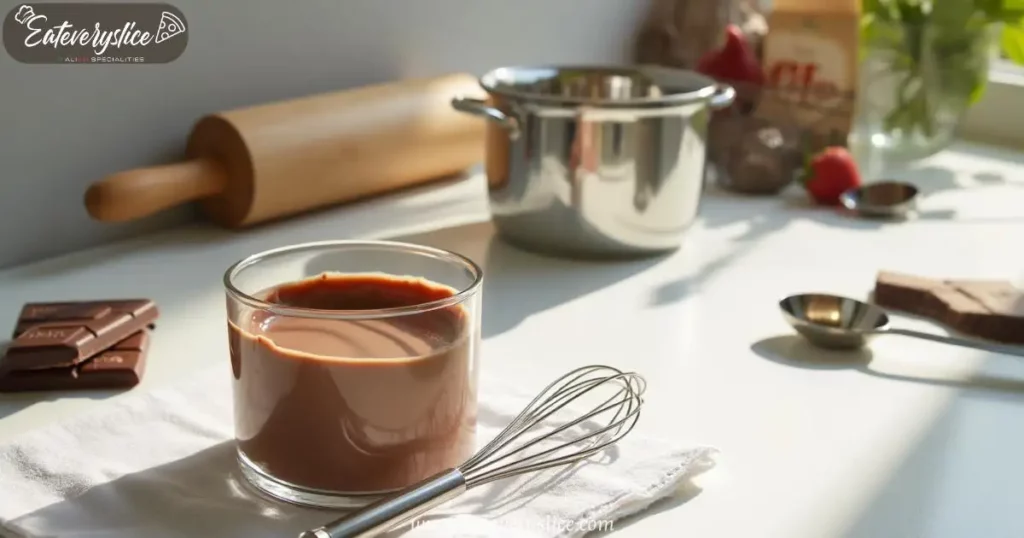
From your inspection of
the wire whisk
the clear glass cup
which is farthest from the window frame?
the clear glass cup

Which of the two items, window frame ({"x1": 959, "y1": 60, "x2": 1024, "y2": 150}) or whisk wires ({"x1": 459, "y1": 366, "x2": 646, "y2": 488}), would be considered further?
window frame ({"x1": 959, "y1": 60, "x2": 1024, "y2": 150})

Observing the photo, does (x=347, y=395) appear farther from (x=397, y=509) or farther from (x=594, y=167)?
(x=594, y=167)

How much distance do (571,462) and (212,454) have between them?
6.8 inches

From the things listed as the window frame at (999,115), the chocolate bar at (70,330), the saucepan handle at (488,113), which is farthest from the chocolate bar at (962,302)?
the window frame at (999,115)

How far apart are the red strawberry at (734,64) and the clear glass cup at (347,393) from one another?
0.74m

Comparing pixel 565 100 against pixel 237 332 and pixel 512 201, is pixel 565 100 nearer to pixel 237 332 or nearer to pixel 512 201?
pixel 512 201

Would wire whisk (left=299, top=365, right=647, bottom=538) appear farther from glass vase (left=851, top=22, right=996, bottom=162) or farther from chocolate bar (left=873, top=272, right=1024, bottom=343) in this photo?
glass vase (left=851, top=22, right=996, bottom=162)

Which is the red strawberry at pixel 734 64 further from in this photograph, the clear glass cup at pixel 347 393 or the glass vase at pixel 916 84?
the clear glass cup at pixel 347 393

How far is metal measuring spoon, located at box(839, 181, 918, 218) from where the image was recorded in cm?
101

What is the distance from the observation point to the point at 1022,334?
0.70m

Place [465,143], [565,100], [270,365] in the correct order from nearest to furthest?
1. [270,365]
2. [565,100]
3. [465,143]

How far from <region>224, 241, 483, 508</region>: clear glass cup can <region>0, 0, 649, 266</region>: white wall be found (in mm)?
382

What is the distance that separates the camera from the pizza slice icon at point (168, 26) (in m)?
0.83

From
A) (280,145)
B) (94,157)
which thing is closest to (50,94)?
(94,157)
